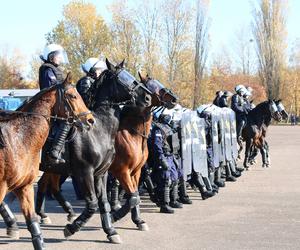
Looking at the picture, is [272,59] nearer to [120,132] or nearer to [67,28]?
[67,28]

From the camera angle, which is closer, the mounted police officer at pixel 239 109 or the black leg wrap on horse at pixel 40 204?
the black leg wrap on horse at pixel 40 204

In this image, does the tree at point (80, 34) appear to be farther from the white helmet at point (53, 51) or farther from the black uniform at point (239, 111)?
the white helmet at point (53, 51)

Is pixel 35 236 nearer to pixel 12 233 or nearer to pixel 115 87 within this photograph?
pixel 12 233

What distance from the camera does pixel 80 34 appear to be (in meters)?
50.3

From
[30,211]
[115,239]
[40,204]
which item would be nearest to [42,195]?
[40,204]

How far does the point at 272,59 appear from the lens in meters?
58.6

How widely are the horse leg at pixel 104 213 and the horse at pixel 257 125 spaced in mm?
9784

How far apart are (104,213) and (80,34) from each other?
A: 144 feet

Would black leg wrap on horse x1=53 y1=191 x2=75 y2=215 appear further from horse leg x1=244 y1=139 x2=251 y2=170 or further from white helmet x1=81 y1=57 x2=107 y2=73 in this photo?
horse leg x1=244 y1=139 x2=251 y2=170

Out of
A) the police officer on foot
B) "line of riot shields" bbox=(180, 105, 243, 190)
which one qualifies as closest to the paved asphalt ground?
"line of riot shields" bbox=(180, 105, 243, 190)

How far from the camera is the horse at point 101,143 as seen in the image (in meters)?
7.54

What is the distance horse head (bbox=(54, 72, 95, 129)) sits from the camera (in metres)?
6.59

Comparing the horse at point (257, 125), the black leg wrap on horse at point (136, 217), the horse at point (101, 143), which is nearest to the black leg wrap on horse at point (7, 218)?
the horse at point (101, 143)

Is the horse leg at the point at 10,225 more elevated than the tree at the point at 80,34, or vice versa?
the tree at the point at 80,34
